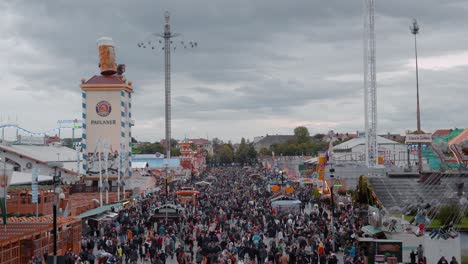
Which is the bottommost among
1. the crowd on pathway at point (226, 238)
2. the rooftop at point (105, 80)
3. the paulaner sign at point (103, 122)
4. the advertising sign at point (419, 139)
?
the crowd on pathway at point (226, 238)

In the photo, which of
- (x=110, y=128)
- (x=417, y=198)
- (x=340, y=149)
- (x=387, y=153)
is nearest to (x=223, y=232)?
(x=417, y=198)

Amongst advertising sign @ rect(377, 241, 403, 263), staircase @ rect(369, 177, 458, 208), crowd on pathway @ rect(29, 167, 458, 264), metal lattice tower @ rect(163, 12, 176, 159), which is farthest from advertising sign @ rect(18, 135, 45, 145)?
advertising sign @ rect(377, 241, 403, 263)

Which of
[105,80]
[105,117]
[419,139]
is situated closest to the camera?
[419,139]

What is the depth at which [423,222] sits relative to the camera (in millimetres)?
25281

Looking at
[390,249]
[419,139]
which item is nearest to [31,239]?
[390,249]

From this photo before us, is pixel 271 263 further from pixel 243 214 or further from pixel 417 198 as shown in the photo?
pixel 243 214

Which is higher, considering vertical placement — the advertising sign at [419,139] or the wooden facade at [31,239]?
the advertising sign at [419,139]

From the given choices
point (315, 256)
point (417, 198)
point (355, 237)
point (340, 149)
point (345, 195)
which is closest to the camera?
point (315, 256)

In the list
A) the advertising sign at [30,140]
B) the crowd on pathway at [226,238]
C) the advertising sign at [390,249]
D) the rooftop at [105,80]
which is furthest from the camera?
the advertising sign at [30,140]

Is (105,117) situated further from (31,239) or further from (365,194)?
(31,239)

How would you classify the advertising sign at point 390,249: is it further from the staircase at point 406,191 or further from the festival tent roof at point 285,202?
the festival tent roof at point 285,202

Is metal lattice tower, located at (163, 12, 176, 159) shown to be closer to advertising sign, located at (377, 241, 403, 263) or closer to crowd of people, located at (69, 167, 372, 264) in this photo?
crowd of people, located at (69, 167, 372, 264)

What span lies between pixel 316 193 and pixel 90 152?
23028 mm

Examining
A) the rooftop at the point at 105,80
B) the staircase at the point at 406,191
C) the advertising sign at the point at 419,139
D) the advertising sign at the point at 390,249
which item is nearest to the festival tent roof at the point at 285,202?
the staircase at the point at 406,191
